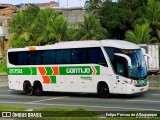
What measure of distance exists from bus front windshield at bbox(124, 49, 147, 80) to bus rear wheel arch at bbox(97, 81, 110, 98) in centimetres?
168

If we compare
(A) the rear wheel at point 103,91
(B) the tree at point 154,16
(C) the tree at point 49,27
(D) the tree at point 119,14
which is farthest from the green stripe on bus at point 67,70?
(D) the tree at point 119,14

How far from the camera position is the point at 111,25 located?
157 feet

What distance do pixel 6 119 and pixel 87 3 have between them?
4320cm

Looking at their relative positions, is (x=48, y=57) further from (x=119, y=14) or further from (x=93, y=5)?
(x=93, y=5)

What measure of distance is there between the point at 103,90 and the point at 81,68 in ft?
6.29

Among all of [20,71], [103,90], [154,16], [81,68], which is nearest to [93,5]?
[154,16]

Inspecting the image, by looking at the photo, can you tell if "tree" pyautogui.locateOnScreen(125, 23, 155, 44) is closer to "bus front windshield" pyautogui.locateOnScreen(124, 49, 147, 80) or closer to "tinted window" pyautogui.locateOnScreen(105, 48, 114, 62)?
"bus front windshield" pyautogui.locateOnScreen(124, 49, 147, 80)

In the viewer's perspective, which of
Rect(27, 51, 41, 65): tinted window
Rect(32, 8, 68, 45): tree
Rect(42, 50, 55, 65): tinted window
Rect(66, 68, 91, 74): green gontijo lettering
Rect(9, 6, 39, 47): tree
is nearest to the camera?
Rect(66, 68, 91, 74): green gontijo lettering

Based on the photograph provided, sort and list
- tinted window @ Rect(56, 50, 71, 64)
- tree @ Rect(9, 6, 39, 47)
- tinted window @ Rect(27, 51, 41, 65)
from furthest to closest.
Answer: tree @ Rect(9, 6, 39, 47) → tinted window @ Rect(27, 51, 41, 65) → tinted window @ Rect(56, 50, 71, 64)

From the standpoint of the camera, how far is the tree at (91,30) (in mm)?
45375

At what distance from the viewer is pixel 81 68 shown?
2362 cm

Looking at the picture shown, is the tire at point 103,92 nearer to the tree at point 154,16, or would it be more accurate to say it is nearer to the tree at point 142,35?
the tree at point 142,35

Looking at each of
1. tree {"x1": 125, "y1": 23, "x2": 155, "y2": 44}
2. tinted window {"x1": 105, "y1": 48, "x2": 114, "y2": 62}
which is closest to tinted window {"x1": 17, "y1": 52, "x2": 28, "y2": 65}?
tinted window {"x1": 105, "y1": 48, "x2": 114, "y2": 62}

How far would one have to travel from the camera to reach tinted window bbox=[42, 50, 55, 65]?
25.1m
